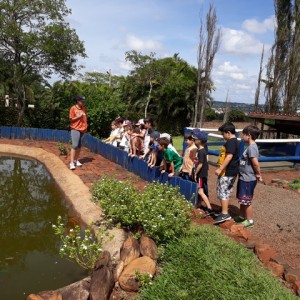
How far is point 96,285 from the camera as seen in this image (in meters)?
3.37

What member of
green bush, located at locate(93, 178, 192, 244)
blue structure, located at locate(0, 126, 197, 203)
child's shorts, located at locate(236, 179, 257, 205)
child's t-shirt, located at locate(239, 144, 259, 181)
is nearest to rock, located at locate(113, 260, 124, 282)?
green bush, located at locate(93, 178, 192, 244)

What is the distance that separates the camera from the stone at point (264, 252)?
3.87m

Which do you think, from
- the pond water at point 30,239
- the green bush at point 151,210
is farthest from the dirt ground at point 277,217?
the pond water at point 30,239

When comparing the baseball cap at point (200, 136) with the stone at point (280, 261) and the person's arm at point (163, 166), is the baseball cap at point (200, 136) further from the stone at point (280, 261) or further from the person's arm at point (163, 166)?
the stone at point (280, 261)

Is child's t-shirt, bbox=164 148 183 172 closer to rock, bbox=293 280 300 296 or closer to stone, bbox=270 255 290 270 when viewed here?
stone, bbox=270 255 290 270

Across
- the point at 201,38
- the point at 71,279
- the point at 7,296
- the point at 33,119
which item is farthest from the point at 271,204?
the point at 201,38

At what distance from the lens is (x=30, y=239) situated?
490 centimetres

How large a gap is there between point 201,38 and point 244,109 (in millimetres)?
14777

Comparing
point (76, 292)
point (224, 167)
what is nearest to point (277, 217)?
point (224, 167)

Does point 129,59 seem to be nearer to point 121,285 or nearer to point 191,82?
point 191,82

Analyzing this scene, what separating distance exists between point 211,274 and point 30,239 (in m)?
2.79

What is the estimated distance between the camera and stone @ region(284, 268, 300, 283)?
3465mm

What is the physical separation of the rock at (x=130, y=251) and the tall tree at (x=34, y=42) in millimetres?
9788

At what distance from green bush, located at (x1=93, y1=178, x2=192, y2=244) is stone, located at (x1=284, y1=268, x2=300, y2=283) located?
50.8 inches
